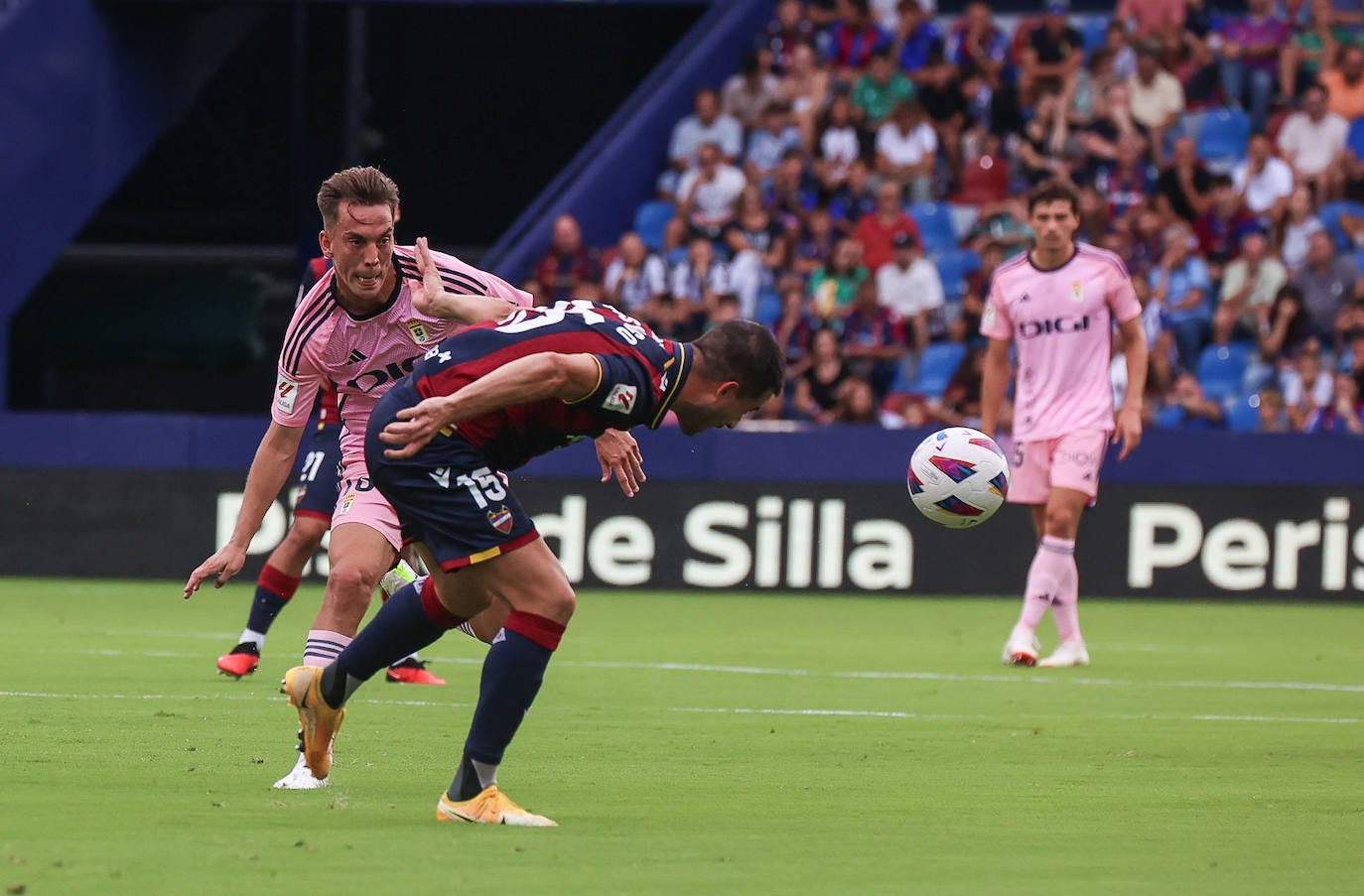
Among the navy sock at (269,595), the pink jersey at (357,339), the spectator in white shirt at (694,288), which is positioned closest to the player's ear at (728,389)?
the pink jersey at (357,339)

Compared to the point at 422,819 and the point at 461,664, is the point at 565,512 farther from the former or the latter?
the point at 422,819

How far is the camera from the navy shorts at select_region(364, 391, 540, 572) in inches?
242

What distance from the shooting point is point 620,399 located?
5.96 meters

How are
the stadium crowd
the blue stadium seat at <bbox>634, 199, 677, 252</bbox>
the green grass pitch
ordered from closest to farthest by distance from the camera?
1. the green grass pitch
2. the stadium crowd
3. the blue stadium seat at <bbox>634, 199, 677, 252</bbox>

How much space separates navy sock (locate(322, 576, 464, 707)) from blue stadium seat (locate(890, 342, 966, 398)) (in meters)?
12.6

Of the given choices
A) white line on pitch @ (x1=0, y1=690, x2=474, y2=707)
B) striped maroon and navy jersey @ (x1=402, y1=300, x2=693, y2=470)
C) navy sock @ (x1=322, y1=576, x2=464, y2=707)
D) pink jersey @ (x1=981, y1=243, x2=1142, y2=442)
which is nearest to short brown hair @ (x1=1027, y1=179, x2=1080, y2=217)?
pink jersey @ (x1=981, y1=243, x2=1142, y2=442)

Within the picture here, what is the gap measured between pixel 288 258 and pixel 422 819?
68.3 ft

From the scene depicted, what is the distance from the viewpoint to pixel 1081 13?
23156 mm

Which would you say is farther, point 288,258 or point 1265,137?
point 288,258

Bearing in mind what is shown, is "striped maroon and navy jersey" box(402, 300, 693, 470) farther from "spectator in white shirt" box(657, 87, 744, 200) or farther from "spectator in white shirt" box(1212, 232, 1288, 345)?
"spectator in white shirt" box(657, 87, 744, 200)

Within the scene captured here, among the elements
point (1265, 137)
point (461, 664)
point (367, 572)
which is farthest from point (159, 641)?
point (1265, 137)

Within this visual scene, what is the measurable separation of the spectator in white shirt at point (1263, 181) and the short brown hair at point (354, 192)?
558 inches

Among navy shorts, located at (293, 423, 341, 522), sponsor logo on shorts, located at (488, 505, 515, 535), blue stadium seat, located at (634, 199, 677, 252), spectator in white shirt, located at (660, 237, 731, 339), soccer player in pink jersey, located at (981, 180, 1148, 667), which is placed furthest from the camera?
blue stadium seat, located at (634, 199, 677, 252)

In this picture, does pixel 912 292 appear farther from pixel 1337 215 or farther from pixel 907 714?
pixel 907 714
